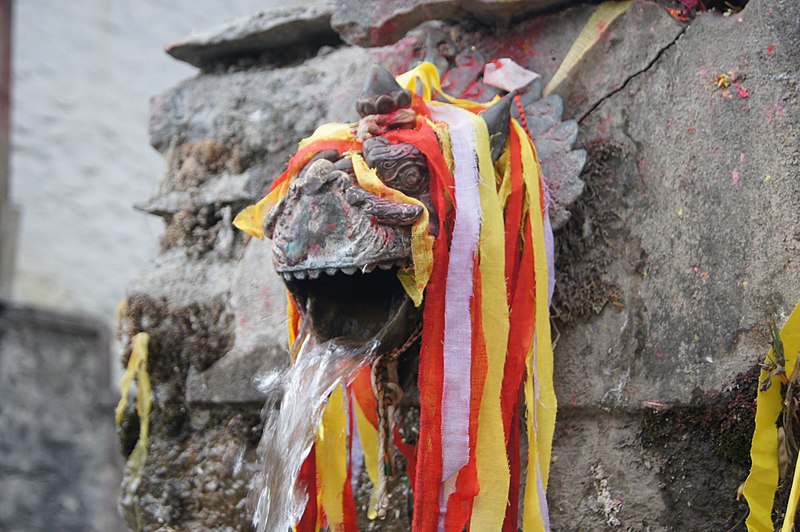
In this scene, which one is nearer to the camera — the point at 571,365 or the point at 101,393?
the point at 101,393

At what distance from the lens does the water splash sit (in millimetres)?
1776

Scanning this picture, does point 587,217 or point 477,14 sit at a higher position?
point 477,14

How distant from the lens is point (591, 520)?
1857 mm

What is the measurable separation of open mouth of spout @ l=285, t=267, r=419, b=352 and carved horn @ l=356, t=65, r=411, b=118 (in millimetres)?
312

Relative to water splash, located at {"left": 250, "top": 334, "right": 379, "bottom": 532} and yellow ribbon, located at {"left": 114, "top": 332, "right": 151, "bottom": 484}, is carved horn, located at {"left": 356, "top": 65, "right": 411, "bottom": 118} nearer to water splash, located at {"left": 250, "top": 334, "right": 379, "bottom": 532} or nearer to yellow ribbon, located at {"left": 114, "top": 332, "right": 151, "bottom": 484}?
water splash, located at {"left": 250, "top": 334, "right": 379, "bottom": 532}

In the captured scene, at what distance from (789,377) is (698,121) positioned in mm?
558

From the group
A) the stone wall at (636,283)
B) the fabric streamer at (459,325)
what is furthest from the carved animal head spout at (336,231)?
the stone wall at (636,283)

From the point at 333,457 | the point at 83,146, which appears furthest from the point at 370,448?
the point at 83,146

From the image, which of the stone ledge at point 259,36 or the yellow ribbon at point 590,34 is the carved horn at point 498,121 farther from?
the stone ledge at point 259,36

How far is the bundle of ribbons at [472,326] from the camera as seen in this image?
165cm

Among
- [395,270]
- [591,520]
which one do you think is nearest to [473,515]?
[591,520]

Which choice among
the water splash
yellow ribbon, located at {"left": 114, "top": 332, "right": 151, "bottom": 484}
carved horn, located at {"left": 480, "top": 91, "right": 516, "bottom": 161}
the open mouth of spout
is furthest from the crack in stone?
yellow ribbon, located at {"left": 114, "top": 332, "right": 151, "bottom": 484}

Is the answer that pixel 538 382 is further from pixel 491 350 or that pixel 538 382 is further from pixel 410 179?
pixel 410 179

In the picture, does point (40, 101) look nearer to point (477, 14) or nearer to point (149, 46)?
point (149, 46)
